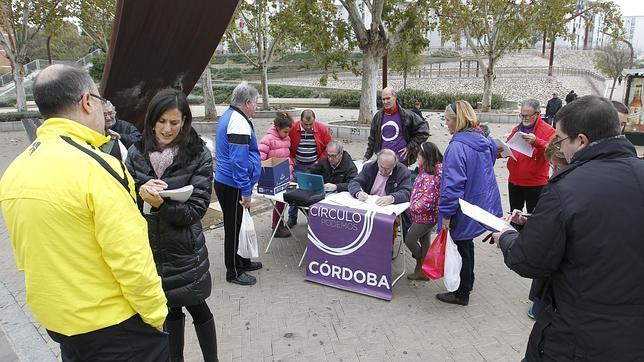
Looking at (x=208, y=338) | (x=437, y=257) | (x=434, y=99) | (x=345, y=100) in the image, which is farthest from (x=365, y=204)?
(x=345, y=100)

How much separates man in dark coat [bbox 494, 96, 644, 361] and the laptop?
3.04 meters

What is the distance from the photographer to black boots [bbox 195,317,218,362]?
2842 millimetres

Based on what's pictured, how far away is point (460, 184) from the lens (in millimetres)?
3658

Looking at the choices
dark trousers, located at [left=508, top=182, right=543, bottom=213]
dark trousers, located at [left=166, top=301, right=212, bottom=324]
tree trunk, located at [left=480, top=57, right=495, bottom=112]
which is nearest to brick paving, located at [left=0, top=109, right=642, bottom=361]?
dark trousers, located at [left=166, top=301, right=212, bottom=324]

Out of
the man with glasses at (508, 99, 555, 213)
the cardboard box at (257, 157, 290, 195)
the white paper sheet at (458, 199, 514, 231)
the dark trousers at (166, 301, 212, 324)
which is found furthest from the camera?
the cardboard box at (257, 157, 290, 195)

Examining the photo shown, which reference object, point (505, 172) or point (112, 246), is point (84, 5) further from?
point (112, 246)

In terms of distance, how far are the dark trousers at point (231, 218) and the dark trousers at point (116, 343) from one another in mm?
2286

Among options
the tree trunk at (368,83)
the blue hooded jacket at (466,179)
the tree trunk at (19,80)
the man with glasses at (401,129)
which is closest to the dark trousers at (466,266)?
the blue hooded jacket at (466,179)

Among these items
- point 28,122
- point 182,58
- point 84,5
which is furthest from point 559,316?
point 84,5

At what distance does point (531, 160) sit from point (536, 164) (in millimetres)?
66

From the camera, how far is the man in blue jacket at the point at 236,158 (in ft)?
12.8

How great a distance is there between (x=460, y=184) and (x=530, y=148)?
1.21m

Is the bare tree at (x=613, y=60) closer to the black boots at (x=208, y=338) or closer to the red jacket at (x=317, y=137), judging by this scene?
the red jacket at (x=317, y=137)

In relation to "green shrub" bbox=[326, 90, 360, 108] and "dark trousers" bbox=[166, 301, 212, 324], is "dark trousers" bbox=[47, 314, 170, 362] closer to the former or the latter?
"dark trousers" bbox=[166, 301, 212, 324]
